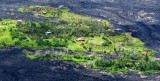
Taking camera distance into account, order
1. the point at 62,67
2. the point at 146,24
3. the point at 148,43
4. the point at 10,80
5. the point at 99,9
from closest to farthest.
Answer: the point at 10,80, the point at 62,67, the point at 148,43, the point at 146,24, the point at 99,9

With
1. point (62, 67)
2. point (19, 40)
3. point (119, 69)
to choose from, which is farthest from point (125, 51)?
point (19, 40)

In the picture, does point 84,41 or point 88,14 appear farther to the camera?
point 88,14

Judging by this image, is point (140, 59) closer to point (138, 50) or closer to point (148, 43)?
point (138, 50)

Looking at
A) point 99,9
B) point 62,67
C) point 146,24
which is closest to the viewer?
point 62,67

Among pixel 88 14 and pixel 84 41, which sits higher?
pixel 88 14

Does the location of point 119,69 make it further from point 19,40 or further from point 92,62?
point 19,40

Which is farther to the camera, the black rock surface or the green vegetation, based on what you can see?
the green vegetation

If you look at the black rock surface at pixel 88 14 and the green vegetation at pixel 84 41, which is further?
the green vegetation at pixel 84 41

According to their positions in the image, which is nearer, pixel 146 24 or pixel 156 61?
pixel 156 61
